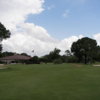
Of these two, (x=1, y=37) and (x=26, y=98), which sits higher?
(x=1, y=37)

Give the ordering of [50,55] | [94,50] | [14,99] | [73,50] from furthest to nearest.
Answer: [50,55] → [73,50] → [94,50] → [14,99]

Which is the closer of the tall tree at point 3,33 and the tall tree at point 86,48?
the tall tree at point 3,33

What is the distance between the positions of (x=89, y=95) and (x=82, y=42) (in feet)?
267

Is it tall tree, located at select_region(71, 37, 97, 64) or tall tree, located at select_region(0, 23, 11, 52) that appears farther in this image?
tall tree, located at select_region(71, 37, 97, 64)

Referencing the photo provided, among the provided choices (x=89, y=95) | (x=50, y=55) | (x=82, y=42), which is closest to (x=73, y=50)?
(x=82, y=42)

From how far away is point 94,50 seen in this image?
8925 centimetres

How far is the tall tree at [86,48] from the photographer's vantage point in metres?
88.9

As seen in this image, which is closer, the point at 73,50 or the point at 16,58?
the point at 73,50

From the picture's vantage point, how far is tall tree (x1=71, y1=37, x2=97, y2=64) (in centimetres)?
8888

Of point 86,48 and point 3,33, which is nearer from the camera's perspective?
→ point 3,33

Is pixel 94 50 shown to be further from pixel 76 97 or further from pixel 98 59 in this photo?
pixel 76 97

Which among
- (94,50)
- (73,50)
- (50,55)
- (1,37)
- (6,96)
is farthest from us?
(50,55)

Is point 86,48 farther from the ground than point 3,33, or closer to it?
farther from the ground

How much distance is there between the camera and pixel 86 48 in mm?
89438
